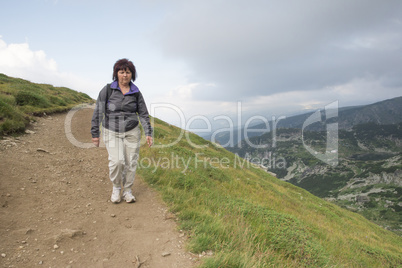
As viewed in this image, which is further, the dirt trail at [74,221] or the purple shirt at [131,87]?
the purple shirt at [131,87]

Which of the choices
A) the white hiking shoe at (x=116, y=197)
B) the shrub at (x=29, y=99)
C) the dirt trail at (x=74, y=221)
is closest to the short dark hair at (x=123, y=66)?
the white hiking shoe at (x=116, y=197)

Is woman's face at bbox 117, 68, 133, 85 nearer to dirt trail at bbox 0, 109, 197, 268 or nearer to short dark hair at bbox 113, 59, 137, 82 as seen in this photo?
short dark hair at bbox 113, 59, 137, 82

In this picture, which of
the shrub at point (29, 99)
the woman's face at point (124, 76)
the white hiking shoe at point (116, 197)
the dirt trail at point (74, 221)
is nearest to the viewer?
the dirt trail at point (74, 221)

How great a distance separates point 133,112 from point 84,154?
600 centimetres

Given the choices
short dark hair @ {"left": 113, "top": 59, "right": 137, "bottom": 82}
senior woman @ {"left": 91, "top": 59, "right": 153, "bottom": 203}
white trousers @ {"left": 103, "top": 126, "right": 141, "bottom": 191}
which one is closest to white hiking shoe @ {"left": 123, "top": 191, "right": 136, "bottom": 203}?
senior woman @ {"left": 91, "top": 59, "right": 153, "bottom": 203}

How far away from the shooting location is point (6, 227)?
4082mm

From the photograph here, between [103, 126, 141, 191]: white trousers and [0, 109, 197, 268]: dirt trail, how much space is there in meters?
0.78

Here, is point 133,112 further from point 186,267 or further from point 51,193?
point 186,267

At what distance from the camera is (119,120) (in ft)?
17.9

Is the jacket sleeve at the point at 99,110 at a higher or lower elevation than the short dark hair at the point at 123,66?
lower

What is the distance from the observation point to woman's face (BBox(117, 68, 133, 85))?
543 centimetres

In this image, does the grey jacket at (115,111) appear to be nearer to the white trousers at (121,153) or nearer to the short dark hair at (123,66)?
the white trousers at (121,153)

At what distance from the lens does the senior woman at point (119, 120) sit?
215 inches

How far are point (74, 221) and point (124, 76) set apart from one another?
3.73 m
